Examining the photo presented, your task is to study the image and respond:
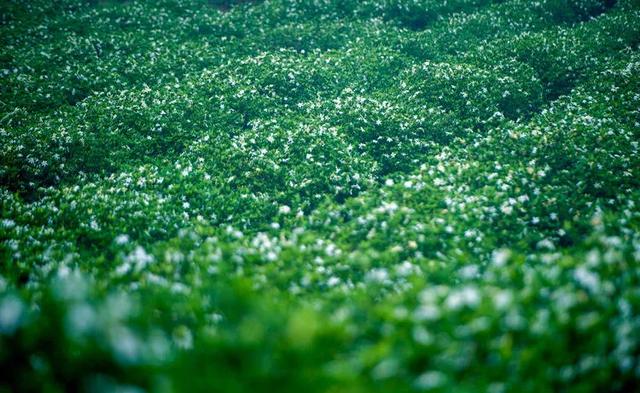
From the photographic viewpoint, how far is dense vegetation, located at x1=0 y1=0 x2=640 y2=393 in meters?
3.26

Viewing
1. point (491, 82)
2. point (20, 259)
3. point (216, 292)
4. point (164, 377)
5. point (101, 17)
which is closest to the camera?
point (164, 377)

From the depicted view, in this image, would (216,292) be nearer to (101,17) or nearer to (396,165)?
(396,165)

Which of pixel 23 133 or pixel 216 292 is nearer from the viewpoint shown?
pixel 216 292

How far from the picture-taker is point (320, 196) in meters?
9.79

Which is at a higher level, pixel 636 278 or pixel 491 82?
pixel 636 278

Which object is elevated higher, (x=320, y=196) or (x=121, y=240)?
(x=121, y=240)

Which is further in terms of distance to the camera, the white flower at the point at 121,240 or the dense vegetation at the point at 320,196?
the white flower at the point at 121,240

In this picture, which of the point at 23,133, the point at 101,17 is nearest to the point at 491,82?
the point at 23,133

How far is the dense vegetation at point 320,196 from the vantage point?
3.26m

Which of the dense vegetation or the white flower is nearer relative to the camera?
the dense vegetation

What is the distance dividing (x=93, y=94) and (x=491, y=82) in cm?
1468

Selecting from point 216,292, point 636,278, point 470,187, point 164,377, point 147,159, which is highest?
point 164,377

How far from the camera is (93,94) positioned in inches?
565

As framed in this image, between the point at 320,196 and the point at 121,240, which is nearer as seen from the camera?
the point at 121,240
